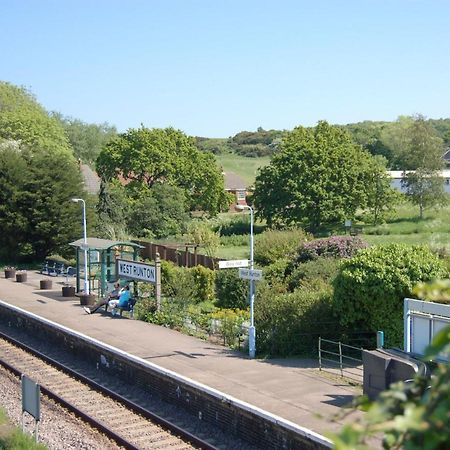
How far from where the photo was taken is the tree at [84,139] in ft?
402

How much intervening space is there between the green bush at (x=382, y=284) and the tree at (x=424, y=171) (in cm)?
3995

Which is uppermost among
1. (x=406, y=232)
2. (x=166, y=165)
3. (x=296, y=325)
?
(x=166, y=165)

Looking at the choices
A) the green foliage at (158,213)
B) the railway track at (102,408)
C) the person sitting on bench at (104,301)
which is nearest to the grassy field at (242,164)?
the green foliage at (158,213)

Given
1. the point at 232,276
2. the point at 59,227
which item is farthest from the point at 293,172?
the point at 232,276

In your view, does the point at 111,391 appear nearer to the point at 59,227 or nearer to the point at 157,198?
the point at 59,227

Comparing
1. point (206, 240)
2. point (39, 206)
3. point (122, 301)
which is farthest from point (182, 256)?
point (122, 301)

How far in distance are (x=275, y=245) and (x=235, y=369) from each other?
1880 centimetres

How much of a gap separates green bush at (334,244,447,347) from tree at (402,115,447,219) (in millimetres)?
39949

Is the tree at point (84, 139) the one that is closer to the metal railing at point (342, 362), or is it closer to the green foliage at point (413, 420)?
the metal railing at point (342, 362)

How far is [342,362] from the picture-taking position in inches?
703

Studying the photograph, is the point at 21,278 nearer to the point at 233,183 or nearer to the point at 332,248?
the point at 332,248

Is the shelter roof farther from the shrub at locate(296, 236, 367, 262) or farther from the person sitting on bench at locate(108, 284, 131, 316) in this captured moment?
the shrub at locate(296, 236, 367, 262)

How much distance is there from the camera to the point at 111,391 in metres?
17.0

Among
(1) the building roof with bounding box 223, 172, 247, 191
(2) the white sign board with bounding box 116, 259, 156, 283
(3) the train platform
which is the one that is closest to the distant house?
(1) the building roof with bounding box 223, 172, 247, 191
